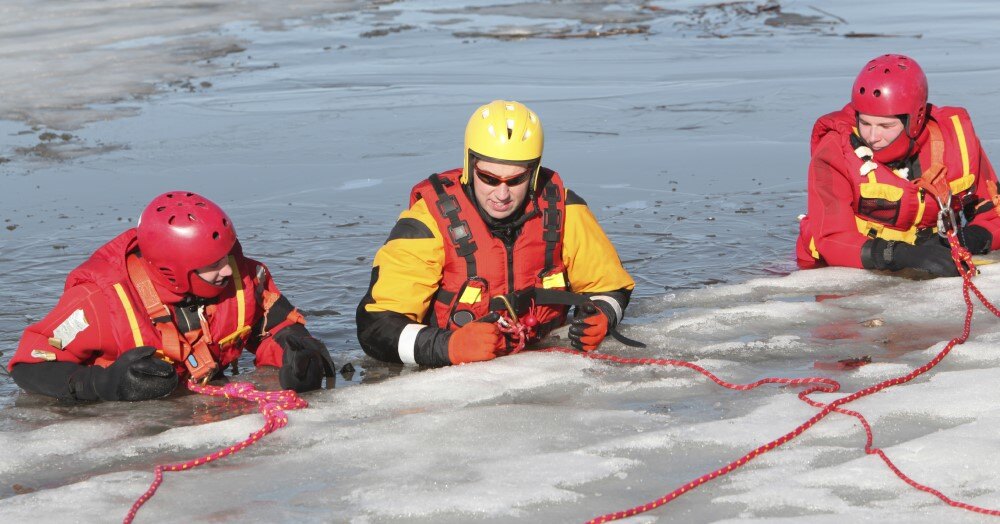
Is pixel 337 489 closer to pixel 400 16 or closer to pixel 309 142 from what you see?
pixel 309 142

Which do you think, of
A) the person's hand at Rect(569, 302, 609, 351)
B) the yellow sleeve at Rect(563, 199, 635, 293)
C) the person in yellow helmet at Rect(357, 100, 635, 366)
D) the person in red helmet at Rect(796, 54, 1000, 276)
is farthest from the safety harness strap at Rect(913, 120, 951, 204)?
the person's hand at Rect(569, 302, 609, 351)

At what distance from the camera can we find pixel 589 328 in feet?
18.5

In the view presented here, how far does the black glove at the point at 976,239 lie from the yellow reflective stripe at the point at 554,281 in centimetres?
249

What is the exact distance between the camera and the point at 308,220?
8.77 meters

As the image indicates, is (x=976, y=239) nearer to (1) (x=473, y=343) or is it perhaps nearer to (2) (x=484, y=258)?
(2) (x=484, y=258)

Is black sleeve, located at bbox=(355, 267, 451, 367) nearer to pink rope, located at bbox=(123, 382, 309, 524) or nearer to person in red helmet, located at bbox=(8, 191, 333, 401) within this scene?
person in red helmet, located at bbox=(8, 191, 333, 401)

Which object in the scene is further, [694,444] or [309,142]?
[309,142]

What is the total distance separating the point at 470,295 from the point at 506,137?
29.2 inches

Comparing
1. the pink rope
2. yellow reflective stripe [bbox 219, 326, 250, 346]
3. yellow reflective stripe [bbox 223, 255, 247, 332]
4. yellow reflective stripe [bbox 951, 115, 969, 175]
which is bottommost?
the pink rope

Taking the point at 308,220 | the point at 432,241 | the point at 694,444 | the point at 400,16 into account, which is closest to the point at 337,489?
the point at 694,444

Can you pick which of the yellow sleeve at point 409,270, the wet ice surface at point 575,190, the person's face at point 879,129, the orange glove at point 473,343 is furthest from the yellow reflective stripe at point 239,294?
the person's face at point 879,129

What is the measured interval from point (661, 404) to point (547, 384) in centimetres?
52

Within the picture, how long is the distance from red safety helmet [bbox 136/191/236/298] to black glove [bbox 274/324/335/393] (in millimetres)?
425

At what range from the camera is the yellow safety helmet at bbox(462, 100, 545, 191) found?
5.36 meters
